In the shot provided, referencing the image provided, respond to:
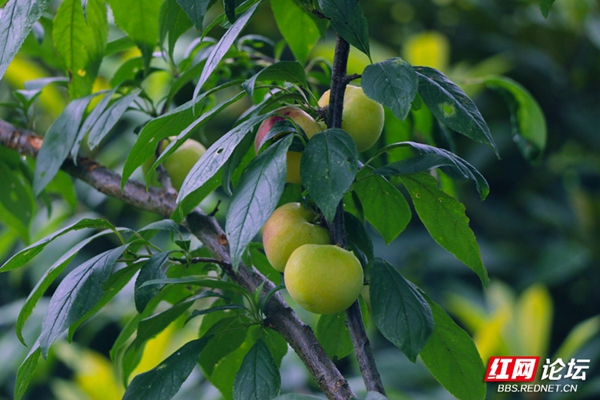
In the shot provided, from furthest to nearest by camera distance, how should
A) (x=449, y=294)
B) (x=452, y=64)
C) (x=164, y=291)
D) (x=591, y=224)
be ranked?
(x=452, y=64), (x=591, y=224), (x=449, y=294), (x=164, y=291)

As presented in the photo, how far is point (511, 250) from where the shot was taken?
1.79 m

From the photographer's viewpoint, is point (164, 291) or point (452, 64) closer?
point (164, 291)

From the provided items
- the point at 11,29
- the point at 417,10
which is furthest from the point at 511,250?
the point at 11,29

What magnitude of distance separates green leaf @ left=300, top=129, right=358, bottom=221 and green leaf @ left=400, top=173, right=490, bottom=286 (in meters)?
0.10

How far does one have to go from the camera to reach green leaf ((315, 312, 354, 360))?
1.63 ft

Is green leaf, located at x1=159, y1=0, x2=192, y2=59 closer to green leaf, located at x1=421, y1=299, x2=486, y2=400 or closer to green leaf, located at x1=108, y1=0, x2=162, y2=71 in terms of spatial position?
green leaf, located at x1=108, y1=0, x2=162, y2=71

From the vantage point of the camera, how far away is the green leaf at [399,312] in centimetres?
36

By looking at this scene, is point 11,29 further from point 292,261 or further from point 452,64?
point 452,64

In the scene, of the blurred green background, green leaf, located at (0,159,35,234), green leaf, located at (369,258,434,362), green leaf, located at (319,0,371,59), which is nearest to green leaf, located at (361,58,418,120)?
green leaf, located at (319,0,371,59)

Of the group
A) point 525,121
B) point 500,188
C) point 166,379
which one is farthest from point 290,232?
point 500,188

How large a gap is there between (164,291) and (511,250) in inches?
58.9

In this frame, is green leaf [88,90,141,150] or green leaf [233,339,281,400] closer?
green leaf [233,339,281,400]

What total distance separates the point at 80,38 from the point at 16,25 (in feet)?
0.66

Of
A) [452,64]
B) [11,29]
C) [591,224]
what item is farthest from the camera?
[452,64]
